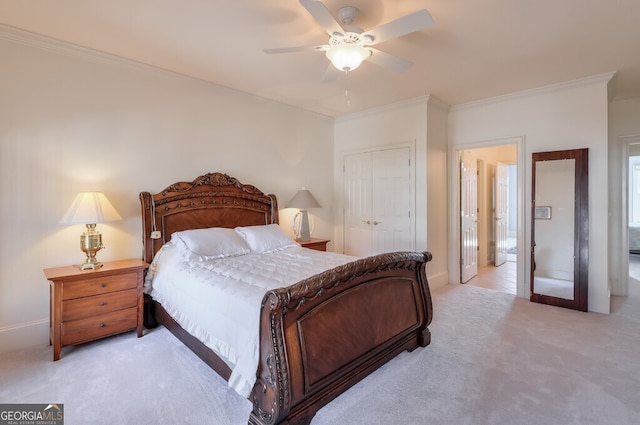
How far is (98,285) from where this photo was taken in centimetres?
269

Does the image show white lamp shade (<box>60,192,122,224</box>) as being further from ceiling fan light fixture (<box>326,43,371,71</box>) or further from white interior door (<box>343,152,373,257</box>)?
white interior door (<box>343,152,373,257</box>)

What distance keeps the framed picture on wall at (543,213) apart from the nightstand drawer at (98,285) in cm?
457

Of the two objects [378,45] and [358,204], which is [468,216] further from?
[378,45]

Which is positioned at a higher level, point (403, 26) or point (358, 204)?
point (403, 26)

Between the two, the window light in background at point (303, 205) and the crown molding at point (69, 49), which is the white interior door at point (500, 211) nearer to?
the window light in background at point (303, 205)

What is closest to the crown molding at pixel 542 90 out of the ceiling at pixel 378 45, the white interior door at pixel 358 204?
the ceiling at pixel 378 45

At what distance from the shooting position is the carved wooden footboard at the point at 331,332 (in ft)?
5.29

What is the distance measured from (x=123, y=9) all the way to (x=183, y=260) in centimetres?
203

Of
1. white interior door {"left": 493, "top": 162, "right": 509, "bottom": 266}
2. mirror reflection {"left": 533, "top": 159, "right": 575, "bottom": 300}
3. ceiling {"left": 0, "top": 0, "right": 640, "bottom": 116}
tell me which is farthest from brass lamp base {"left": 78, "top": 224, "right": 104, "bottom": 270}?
white interior door {"left": 493, "top": 162, "right": 509, "bottom": 266}

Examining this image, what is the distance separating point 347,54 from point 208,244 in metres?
2.14

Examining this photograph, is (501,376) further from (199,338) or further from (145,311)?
(145,311)

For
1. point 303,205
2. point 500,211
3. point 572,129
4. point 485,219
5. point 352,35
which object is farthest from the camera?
point 500,211

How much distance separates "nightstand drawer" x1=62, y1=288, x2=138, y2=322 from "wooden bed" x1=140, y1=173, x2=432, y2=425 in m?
0.29

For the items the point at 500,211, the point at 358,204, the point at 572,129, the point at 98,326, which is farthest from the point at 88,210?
the point at 500,211
